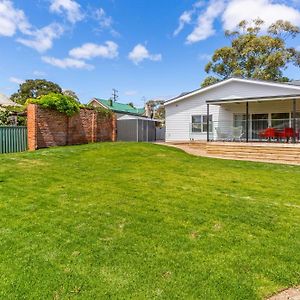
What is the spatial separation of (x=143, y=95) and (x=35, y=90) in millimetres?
24183

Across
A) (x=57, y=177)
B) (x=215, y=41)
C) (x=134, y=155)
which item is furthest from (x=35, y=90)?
(x=57, y=177)

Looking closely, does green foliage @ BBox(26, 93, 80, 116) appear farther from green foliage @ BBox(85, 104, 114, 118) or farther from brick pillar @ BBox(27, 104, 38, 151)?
green foliage @ BBox(85, 104, 114, 118)

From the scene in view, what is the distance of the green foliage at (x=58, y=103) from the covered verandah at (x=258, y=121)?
8.48 metres

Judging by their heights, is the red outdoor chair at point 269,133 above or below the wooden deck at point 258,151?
above

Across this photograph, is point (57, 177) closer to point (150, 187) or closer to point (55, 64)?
point (150, 187)

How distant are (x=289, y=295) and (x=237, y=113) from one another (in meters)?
19.7

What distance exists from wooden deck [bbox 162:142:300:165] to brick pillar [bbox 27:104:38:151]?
31.1ft

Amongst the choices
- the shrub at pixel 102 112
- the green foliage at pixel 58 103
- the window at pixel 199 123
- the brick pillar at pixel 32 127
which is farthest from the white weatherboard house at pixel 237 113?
the brick pillar at pixel 32 127

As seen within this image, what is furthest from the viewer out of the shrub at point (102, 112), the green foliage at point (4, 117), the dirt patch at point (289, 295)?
the shrub at point (102, 112)

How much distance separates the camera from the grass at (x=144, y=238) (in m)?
3.25

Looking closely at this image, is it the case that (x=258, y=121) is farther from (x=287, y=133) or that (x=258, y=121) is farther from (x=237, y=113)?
(x=287, y=133)

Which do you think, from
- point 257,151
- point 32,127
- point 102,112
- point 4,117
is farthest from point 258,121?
point 4,117

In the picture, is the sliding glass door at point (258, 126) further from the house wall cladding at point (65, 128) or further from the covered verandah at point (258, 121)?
the house wall cladding at point (65, 128)

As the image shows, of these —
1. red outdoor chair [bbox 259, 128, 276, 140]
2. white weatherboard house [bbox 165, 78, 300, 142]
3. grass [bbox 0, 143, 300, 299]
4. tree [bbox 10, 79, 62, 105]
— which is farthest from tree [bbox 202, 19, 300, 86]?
tree [bbox 10, 79, 62, 105]
